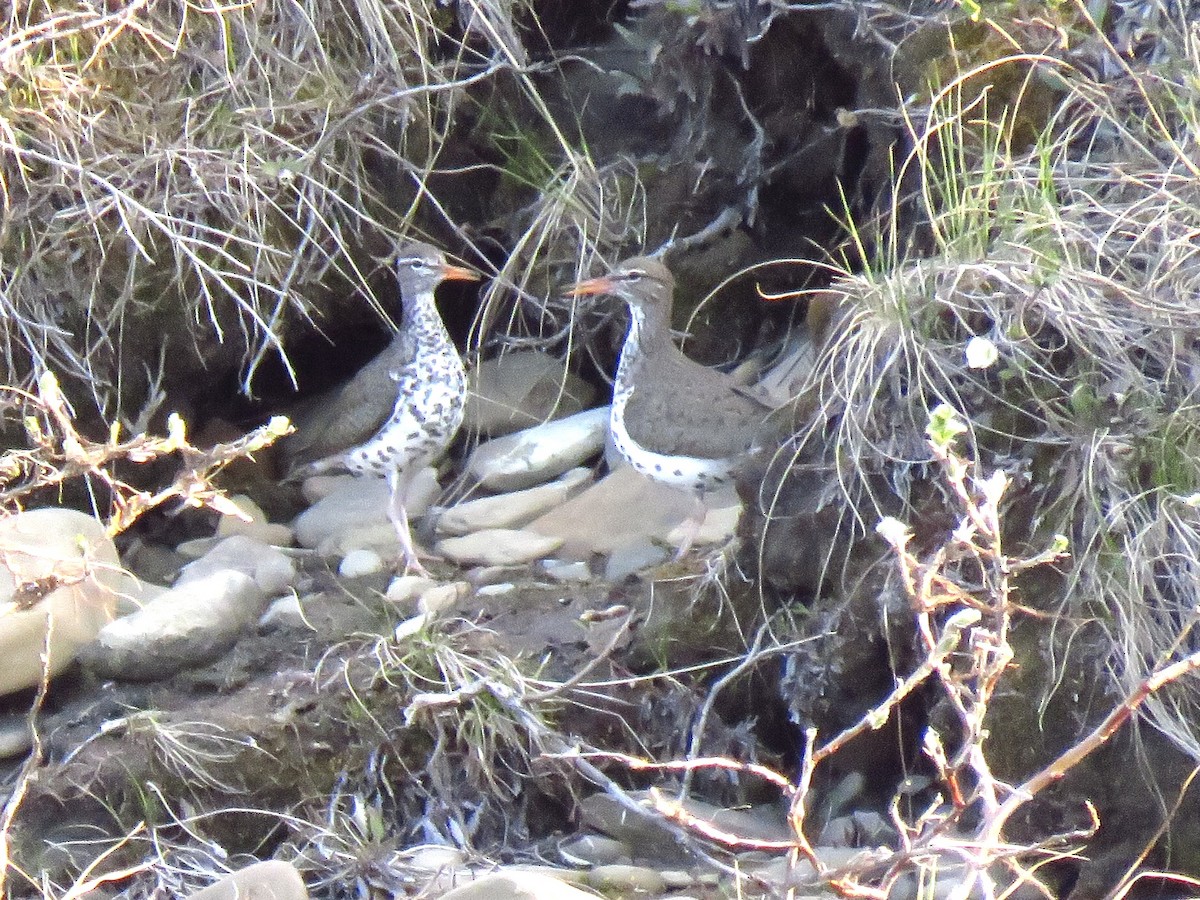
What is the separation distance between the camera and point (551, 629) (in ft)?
15.3

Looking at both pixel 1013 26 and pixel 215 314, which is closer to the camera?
pixel 1013 26

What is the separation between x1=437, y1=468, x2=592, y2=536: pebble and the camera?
212 inches

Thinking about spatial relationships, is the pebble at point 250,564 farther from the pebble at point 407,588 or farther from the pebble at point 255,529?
the pebble at point 407,588

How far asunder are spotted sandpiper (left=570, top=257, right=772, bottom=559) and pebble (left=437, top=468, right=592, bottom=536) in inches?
16.3

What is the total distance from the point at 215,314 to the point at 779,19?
2116 mm

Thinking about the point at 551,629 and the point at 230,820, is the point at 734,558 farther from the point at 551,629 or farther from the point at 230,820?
the point at 230,820

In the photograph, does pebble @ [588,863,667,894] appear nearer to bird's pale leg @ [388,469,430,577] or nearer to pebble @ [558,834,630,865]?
pebble @ [558,834,630,865]

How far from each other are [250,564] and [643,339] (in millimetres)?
1504

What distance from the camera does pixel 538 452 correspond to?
5.62m

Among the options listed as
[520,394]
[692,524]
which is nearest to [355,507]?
[520,394]

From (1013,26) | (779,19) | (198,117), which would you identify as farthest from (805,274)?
(198,117)

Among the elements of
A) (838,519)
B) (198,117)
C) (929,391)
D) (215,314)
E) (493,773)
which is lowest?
(493,773)

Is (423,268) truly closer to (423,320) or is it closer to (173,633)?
(423,320)

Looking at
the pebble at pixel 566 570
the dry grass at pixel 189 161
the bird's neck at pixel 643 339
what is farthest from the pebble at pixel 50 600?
the bird's neck at pixel 643 339
